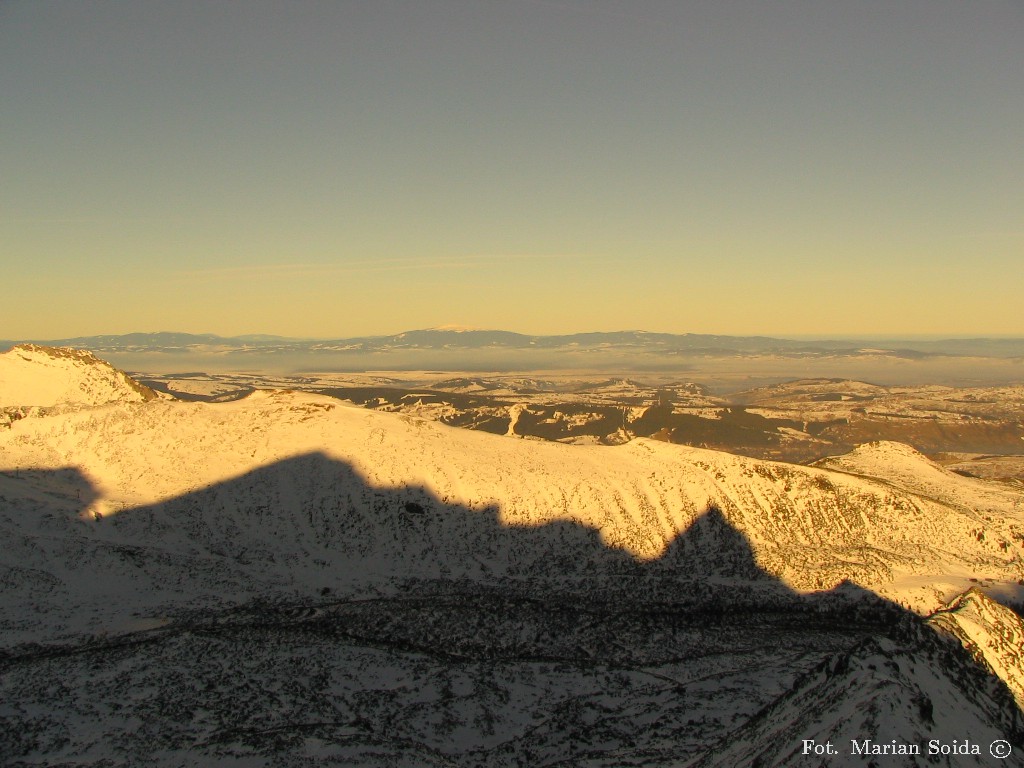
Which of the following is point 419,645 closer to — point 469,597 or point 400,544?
point 469,597

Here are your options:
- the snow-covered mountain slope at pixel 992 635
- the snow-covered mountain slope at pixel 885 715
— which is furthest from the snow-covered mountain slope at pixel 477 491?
the snow-covered mountain slope at pixel 885 715

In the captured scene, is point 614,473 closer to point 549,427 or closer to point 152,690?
point 152,690

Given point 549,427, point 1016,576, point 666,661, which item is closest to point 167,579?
point 666,661

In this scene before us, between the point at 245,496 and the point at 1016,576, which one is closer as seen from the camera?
the point at 1016,576

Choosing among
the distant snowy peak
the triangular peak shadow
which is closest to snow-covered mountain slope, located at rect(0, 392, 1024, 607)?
the triangular peak shadow

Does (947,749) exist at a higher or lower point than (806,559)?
higher

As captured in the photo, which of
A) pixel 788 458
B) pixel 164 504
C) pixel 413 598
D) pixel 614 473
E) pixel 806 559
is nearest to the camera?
pixel 413 598
